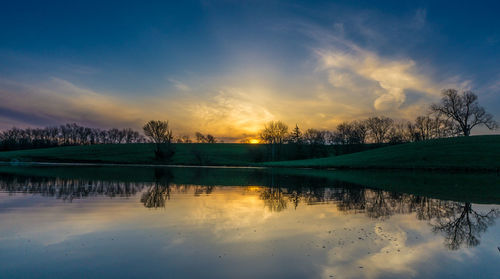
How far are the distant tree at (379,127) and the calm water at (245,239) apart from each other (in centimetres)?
12502

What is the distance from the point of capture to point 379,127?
13562 cm

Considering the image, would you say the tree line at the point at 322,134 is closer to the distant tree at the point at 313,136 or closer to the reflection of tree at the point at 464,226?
the distant tree at the point at 313,136

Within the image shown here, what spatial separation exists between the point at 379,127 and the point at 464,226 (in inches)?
5193

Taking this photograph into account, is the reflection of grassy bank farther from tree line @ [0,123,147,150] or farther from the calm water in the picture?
tree line @ [0,123,147,150]

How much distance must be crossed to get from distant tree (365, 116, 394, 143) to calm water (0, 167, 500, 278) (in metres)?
125

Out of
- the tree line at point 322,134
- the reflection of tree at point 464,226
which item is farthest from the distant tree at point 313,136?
the reflection of tree at point 464,226

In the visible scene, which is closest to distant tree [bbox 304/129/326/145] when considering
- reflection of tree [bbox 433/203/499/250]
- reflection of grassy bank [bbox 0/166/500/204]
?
reflection of grassy bank [bbox 0/166/500/204]

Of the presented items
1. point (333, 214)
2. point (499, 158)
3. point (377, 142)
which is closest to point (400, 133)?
point (377, 142)

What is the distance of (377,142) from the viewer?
136 meters

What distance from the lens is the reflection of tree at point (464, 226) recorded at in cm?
1060

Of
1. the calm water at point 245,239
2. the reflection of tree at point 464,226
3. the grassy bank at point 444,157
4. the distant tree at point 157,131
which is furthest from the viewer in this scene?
the distant tree at point 157,131

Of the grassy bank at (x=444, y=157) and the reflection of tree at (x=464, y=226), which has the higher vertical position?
the grassy bank at (x=444, y=157)

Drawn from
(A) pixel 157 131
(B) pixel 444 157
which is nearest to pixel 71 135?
(A) pixel 157 131

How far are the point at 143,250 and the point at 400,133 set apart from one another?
146 m
